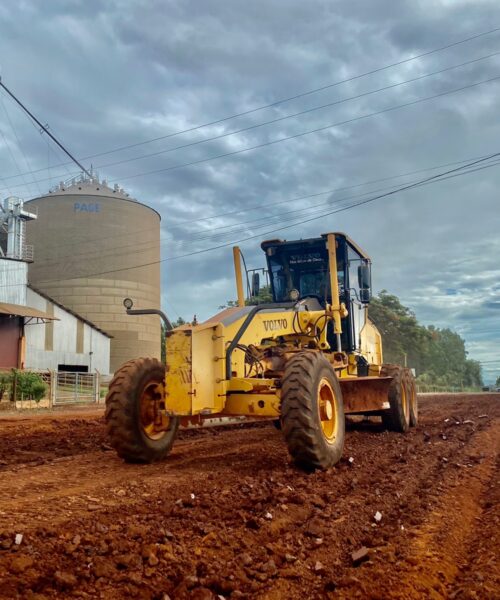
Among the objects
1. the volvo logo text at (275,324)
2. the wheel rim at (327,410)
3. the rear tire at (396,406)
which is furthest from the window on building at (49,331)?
the wheel rim at (327,410)

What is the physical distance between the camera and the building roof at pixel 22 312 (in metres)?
29.9

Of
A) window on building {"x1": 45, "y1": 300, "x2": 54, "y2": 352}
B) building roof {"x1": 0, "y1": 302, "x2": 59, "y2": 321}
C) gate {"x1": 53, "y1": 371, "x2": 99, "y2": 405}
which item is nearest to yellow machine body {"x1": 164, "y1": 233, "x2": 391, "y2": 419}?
gate {"x1": 53, "y1": 371, "x2": 99, "y2": 405}

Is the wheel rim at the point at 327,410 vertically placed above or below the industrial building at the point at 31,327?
below

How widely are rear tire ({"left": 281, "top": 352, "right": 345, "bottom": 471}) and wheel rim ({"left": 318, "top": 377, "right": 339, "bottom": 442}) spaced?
2cm

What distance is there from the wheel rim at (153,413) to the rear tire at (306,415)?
1.81 metres

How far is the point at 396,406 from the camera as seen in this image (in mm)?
10773

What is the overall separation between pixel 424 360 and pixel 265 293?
235 ft

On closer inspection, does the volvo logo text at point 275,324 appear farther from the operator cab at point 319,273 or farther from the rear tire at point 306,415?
the operator cab at point 319,273

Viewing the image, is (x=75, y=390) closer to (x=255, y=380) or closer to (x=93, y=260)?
(x=255, y=380)

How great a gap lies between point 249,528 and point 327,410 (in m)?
2.84

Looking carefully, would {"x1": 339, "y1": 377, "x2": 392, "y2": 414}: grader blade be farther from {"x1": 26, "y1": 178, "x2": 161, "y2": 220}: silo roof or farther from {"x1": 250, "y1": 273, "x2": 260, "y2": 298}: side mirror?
{"x1": 26, "y1": 178, "x2": 161, "y2": 220}: silo roof

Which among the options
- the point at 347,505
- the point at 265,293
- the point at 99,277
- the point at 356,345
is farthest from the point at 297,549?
the point at 99,277

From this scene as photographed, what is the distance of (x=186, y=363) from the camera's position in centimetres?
631

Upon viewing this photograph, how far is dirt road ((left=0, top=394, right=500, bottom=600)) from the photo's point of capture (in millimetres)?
3180
